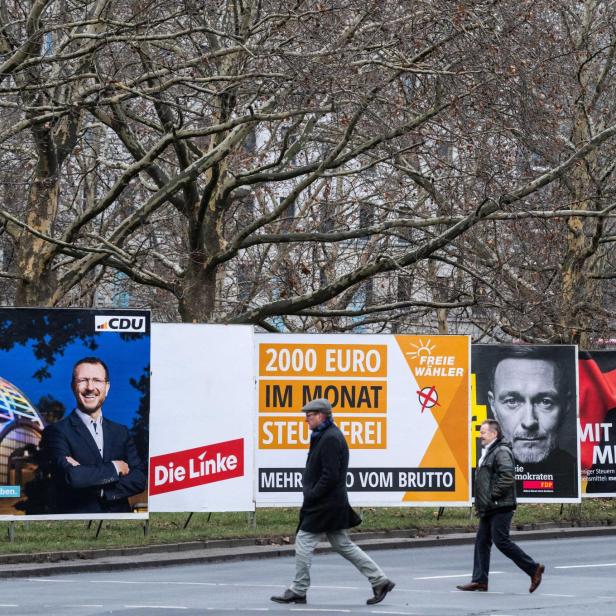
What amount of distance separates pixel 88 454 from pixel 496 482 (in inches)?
233

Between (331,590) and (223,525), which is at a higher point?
(223,525)

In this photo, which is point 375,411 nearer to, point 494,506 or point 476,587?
point 494,506

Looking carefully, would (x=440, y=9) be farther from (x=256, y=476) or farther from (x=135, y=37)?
(x=256, y=476)

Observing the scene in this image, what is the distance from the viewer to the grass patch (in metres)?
16.9

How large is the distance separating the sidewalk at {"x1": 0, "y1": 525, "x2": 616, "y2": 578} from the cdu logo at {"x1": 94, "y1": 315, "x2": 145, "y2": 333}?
2579mm

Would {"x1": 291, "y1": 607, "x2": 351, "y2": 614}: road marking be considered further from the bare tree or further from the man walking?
the bare tree

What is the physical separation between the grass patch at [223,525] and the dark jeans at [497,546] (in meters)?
5.21

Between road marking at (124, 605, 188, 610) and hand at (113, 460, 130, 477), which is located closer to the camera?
road marking at (124, 605, 188, 610)

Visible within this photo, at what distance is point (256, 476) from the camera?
18.7 m

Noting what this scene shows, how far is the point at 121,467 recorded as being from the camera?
1714 cm

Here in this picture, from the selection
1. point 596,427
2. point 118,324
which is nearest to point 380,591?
point 118,324

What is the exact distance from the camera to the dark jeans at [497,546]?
41.3ft

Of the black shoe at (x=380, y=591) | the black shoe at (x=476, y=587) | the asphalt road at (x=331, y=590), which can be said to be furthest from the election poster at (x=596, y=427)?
the black shoe at (x=380, y=591)

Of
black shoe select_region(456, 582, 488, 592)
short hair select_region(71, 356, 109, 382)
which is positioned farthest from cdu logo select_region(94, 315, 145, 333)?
black shoe select_region(456, 582, 488, 592)
